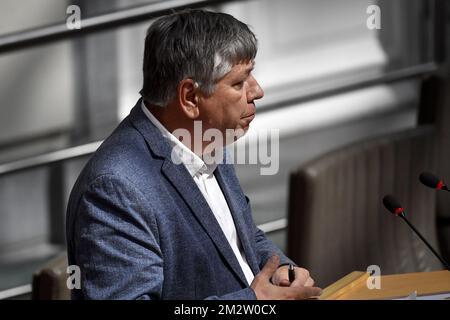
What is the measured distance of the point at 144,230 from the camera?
2.70m

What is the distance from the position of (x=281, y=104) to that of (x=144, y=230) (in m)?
2.41

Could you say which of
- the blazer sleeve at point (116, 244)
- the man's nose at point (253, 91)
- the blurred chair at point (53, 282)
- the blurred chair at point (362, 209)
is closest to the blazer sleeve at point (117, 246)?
the blazer sleeve at point (116, 244)

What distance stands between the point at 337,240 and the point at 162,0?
3.94ft

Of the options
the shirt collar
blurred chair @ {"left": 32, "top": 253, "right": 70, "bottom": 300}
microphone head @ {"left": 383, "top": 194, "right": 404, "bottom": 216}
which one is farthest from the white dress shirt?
blurred chair @ {"left": 32, "top": 253, "right": 70, "bottom": 300}

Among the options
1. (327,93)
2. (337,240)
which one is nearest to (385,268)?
(337,240)

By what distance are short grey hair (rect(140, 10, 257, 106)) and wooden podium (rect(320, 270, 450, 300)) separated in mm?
506

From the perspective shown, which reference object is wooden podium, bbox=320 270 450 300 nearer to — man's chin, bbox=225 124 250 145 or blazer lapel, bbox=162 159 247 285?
blazer lapel, bbox=162 159 247 285

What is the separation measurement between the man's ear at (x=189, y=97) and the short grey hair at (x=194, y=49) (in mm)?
11

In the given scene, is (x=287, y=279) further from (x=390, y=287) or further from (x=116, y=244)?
(x=116, y=244)

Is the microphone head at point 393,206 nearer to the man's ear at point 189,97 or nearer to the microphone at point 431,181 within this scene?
the microphone at point 431,181

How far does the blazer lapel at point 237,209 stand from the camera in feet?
9.77

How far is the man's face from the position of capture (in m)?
2.82

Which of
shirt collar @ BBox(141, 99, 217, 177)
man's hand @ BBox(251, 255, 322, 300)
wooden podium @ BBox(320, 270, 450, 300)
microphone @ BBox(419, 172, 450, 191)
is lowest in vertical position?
wooden podium @ BBox(320, 270, 450, 300)

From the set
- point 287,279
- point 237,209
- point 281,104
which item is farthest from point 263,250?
point 281,104
